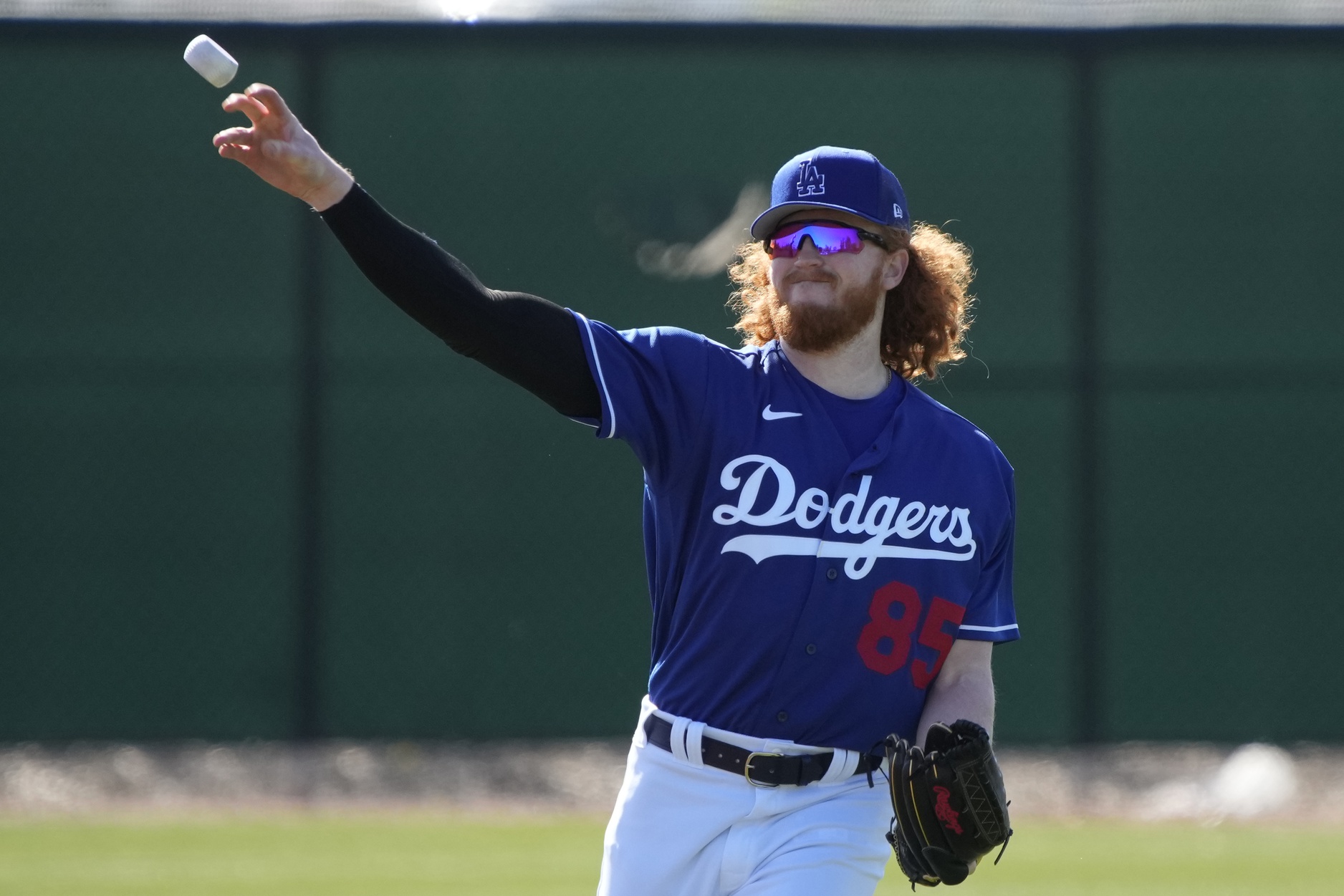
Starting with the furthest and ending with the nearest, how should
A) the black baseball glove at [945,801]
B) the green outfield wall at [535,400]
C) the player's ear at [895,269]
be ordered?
1. the green outfield wall at [535,400]
2. the player's ear at [895,269]
3. the black baseball glove at [945,801]

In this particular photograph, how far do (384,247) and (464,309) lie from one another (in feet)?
0.56

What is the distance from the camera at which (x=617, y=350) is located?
3.10 metres

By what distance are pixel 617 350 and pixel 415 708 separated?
4930 millimetres

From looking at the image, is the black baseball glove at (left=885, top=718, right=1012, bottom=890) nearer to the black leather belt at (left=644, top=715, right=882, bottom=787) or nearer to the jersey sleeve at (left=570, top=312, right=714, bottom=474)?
the black leather belt at (left=644, top=715, right=882, bottom=787)

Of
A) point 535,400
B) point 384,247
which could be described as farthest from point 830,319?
point 535,400

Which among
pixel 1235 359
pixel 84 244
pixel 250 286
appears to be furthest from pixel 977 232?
pixel 84 244

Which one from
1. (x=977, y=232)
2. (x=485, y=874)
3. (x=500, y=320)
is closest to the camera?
(x=500, y=320)

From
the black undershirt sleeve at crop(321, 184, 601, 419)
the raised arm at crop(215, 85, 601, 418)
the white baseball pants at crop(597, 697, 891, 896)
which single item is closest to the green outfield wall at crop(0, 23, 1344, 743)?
the white baseball pants at crop(597, 697, 891, 896)

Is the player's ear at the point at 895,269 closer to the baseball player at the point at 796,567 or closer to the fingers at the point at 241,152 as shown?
the baseball player at the point at 796,567

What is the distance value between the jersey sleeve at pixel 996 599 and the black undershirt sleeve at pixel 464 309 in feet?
2.91

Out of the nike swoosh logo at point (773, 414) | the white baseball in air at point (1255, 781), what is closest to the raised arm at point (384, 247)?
the nike swoosh logo at point (773, 414)

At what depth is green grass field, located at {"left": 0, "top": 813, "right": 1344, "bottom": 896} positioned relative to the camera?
228 inches

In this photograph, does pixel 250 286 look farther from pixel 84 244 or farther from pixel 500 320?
pixel 500 320

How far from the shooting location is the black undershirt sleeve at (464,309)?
282 cm
